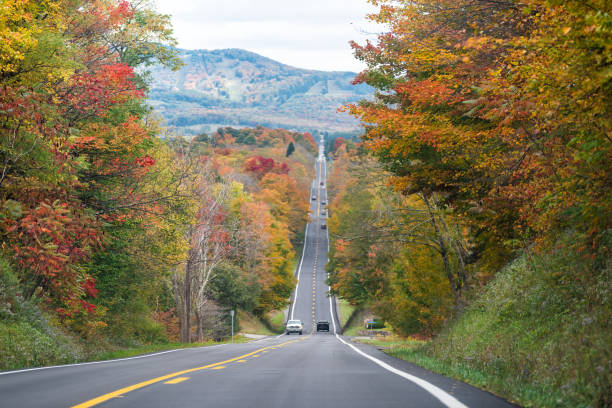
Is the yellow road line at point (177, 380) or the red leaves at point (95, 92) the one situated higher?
the red leaves at point (95, 92)

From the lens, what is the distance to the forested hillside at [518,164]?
259 inches

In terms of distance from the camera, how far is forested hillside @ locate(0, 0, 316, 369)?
13719 mm

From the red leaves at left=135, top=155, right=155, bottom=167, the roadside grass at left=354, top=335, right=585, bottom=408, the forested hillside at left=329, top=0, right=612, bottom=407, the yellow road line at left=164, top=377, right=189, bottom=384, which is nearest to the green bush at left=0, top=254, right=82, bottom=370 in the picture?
the red leaves at left=135, top=155, right=155, bottom=167

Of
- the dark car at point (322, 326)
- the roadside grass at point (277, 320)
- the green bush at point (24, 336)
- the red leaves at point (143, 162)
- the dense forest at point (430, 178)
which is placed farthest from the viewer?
the roadside grass at point (277, 320)

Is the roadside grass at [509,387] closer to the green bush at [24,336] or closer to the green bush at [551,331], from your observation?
the green bush at [551,331]

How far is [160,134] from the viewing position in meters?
27.5

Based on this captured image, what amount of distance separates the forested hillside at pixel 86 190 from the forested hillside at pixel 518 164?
7.44 meters

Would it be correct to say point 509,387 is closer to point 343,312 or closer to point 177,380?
point 177,380

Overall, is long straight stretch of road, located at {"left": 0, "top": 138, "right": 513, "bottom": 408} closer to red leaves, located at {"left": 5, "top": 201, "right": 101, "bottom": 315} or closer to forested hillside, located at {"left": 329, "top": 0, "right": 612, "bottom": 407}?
forested hillside, located at {"left": 329, "top": 0, "right": 612, "bottom": 407}

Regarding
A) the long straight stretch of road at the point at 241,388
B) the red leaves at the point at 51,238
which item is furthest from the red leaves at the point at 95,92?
the long straight stretch of road at the point at 241,388

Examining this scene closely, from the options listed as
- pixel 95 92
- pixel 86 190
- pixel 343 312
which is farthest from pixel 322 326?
pixel 95 92

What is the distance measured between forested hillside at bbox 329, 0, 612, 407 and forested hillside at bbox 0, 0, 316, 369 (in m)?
7.44

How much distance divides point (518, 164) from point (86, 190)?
47.0 feet

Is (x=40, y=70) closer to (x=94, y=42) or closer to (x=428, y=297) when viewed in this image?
(x=94, y=42)
